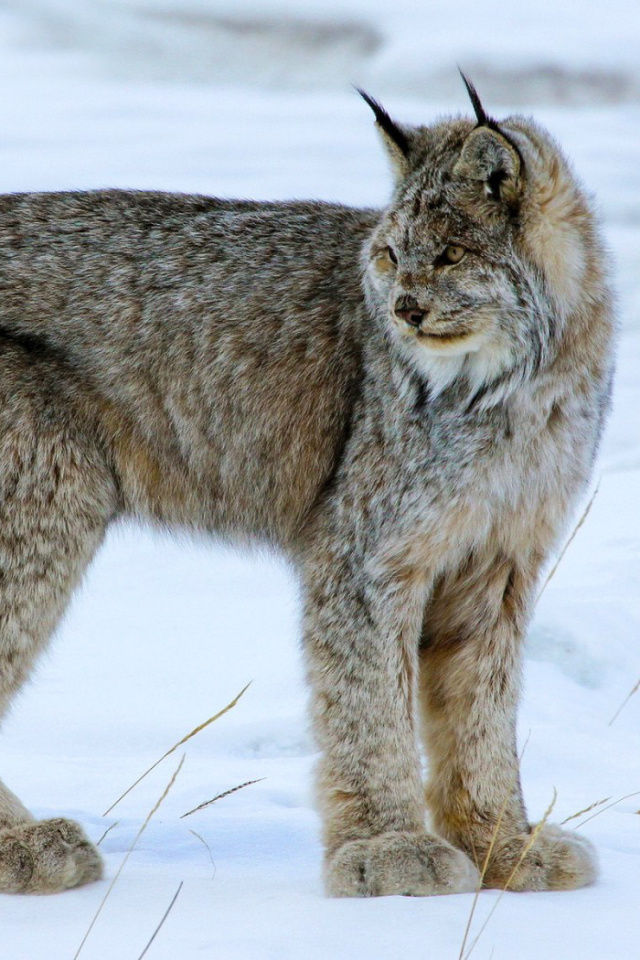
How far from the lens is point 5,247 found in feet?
12.8

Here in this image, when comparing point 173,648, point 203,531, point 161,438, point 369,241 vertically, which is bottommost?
point 173,648

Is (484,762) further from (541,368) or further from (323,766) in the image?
(541,368)

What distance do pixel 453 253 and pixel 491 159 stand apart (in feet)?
0.84

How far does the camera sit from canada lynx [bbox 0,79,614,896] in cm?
332

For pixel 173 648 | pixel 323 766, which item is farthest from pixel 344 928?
pixel 173 648

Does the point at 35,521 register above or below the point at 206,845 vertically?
above

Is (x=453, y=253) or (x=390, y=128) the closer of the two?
(x=453, y=253)

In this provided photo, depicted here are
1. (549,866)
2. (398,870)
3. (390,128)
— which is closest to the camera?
(398,870)

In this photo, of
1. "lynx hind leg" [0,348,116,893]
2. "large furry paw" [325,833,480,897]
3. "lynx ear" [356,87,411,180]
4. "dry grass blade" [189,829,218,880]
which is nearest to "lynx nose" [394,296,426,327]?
"lynx ear" [356,87,411,180]

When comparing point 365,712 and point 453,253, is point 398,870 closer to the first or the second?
point 365,712

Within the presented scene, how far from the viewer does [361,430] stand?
11.9ft

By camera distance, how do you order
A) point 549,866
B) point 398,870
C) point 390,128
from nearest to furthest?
point 398,870 < point 549,866 < point 390,128

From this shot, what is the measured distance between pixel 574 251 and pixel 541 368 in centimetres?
32

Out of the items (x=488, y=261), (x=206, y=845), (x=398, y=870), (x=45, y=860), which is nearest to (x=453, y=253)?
(x=488, y=261)
